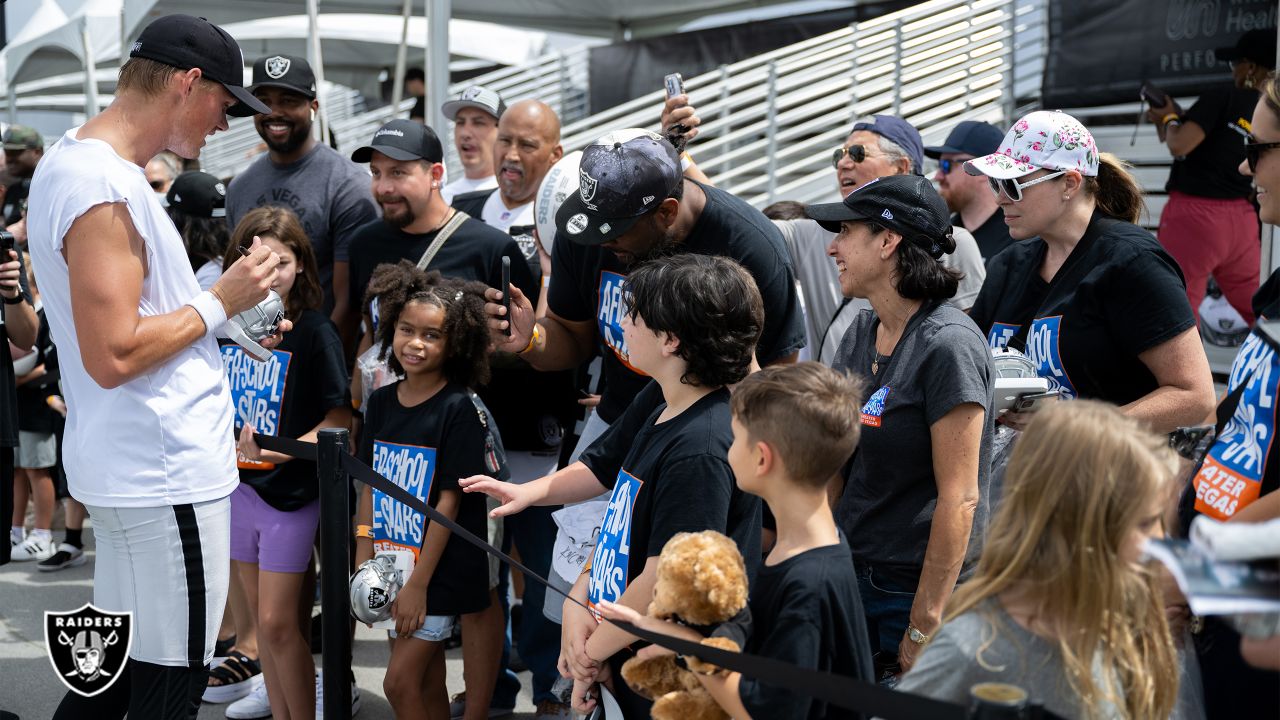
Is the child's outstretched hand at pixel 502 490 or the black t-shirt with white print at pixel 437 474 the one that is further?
the black t-shirt with white print at pixel 437 474

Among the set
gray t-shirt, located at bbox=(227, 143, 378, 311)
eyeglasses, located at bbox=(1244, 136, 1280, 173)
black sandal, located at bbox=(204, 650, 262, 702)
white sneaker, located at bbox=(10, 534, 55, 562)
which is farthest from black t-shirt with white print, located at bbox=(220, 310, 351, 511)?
white sneaker, located at bbox=(10, 534, 55, 562)

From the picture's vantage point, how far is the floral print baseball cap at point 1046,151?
3178 mm

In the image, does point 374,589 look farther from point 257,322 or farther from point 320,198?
point 320,198

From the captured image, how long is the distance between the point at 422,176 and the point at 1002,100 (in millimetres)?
6434

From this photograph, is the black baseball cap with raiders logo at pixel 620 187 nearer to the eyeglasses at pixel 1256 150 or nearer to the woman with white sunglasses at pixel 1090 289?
the woman with white sunglasses at pixel 1090 289

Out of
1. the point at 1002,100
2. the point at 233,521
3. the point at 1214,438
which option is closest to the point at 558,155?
the point at 233,521

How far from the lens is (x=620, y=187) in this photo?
305 cm

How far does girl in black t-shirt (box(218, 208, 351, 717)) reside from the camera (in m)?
3.91

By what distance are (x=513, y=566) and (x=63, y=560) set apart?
14.1 ft

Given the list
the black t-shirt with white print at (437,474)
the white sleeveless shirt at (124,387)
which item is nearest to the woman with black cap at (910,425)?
the black t-shirt with white print at (437,474)

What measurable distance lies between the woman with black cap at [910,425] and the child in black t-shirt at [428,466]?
4.47 feet

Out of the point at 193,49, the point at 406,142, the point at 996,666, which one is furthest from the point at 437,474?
the point at 996,666

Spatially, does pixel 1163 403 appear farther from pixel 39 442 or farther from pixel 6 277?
pixel 39 442

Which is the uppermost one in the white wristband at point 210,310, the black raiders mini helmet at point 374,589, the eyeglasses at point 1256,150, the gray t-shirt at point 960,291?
the eyeglasses at point 1256,150
